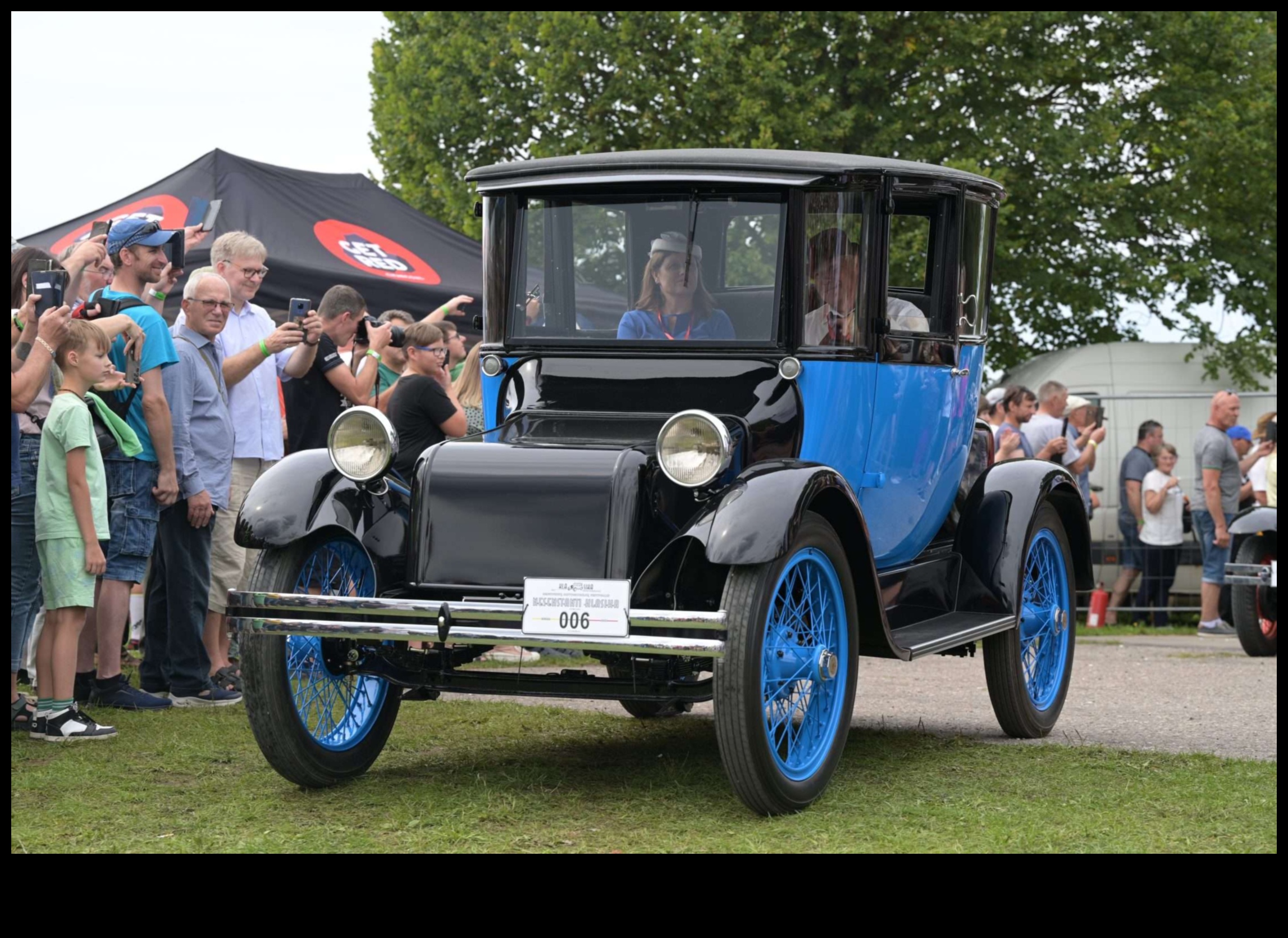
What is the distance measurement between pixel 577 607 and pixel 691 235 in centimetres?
170

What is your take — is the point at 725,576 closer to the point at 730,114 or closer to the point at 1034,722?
the point at 1034,722

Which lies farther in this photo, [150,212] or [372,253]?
[372,253]

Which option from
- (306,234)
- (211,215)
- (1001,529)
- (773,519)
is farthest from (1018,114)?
(773,519)

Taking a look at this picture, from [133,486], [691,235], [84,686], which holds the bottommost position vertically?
[84,686]

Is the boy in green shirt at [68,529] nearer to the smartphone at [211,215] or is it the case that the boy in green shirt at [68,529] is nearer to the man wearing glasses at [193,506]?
the man wearing glasses at [193,506]

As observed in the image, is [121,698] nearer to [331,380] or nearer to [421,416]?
[421,416]

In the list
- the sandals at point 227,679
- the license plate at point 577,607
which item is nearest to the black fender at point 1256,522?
the sandals at point 227,679

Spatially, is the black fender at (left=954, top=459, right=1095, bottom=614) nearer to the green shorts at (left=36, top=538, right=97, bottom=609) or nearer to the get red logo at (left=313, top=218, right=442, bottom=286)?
the green shorts at (left=36, top=538, right=97, bottom=609)

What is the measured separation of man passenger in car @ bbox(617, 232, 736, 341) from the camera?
602 cm

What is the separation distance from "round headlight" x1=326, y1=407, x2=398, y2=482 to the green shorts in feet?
4.96

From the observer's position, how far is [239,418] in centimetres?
798

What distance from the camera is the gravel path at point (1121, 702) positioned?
7176 millimetres

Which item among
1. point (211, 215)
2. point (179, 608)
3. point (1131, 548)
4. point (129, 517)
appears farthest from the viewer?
point (1131, 548)

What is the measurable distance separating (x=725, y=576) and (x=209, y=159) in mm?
7950
